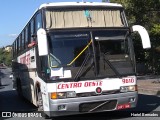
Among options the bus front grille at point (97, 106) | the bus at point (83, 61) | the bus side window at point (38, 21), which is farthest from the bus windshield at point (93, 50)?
the bus side window at point (38, 21)

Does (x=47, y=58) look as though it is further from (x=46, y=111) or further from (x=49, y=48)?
(x=46, y=111)

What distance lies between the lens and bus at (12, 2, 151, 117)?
9.93 metres

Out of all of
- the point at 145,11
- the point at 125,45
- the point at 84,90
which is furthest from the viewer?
the point at 145,11

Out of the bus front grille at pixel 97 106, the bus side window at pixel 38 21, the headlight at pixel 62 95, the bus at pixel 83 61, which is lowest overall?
the bus front grille at pixel 97 106

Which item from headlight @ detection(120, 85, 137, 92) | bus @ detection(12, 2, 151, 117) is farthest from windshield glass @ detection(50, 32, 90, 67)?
headlight @ detection(120, 85, 137, 92)

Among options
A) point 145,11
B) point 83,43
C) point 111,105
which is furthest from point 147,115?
point 145,11

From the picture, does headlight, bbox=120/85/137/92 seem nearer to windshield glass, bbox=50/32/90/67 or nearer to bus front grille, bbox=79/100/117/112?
bus front grille, bbox=79/100/117/112

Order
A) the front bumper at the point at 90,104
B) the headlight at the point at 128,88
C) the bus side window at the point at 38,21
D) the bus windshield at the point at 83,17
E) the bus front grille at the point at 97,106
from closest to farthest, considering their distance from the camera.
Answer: the front bumper at the point at 90,104, the bus front grille at the point at 97,106, the headlight at the point at 128,88, the bus windshield at the point at 83,17, the bus side window at the point at 38,21

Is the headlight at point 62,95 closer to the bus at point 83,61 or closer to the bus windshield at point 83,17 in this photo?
the bus at point 83,61

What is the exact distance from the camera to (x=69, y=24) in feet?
34.8

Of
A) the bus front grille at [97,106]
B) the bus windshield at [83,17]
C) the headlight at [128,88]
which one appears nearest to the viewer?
the bus front grille at [97,106]

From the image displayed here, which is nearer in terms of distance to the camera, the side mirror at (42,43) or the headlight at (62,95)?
the side mirror at (42,43)

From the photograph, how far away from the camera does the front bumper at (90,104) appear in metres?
9.85

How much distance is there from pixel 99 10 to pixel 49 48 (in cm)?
205
